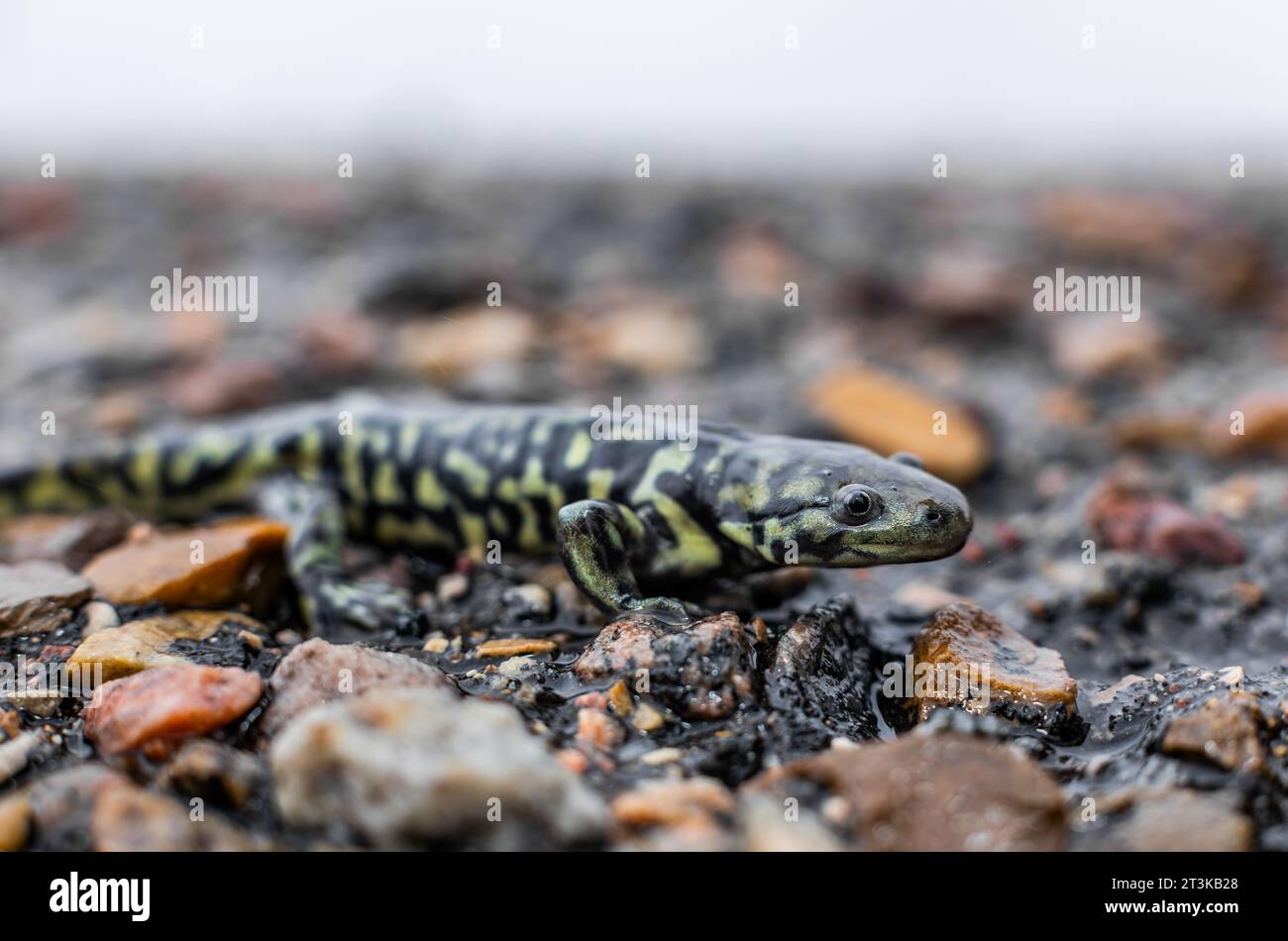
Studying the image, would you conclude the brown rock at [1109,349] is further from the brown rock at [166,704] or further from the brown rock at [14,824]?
the brown rock at [14,824]

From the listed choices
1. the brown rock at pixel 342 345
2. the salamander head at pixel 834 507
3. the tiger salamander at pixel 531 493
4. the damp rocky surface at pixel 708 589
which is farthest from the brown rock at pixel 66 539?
the salamander head at pixel 834 507

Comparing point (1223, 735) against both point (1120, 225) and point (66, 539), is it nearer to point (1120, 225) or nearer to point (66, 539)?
point (66, 539)

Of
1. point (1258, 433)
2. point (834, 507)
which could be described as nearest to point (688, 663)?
point (834, 507)

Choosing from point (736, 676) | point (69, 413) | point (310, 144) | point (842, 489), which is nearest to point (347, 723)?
point (736, 676)

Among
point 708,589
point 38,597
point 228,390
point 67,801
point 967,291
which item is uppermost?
point 967,291
